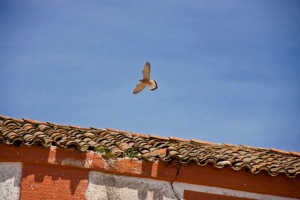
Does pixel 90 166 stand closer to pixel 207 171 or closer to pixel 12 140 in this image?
pixel 12 140

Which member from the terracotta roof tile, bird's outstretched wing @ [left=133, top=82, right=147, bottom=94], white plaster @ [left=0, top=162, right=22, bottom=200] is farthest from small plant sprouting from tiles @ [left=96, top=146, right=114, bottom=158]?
bird's outstretched wing @ [left=133, top=82, right=147, bottom=94]

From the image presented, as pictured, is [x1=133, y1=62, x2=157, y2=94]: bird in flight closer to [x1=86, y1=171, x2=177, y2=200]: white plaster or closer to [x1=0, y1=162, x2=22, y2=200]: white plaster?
[x1=86, y1=171, x2=177, y2=200]: white plaster

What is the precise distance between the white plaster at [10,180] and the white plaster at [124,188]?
101 centimetres

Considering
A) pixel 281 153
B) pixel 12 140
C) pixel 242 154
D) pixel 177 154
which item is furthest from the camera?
pixel 281 153

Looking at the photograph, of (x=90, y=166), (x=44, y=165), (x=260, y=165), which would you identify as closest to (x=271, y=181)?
(x=260, y=165)

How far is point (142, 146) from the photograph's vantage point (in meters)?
10.5

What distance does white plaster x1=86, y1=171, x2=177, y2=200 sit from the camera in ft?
31.0

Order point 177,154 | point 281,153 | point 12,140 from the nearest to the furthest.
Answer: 1. point 12,140
2. point 177,154
3. point 281,153

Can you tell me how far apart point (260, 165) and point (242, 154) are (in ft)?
3.17

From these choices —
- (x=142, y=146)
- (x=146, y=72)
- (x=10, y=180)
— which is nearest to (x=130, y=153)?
(x=142, y=146)

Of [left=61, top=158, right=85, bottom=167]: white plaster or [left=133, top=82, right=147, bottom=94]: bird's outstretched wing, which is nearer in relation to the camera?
[left=61, top=158, right=85, bottom=167]: white plaster

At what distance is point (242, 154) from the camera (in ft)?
35.8

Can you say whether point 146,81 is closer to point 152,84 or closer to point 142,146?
point 152,84

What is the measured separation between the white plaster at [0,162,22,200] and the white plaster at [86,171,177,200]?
1009 mm
